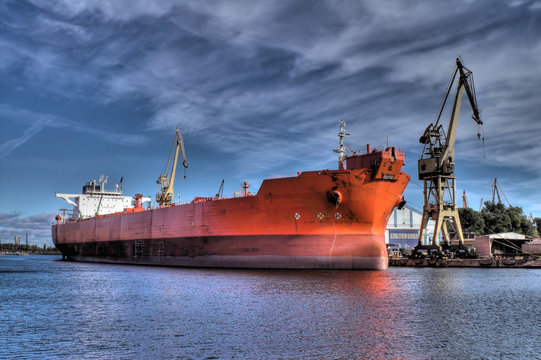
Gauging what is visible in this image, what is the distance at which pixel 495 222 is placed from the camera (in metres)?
→ 57.0

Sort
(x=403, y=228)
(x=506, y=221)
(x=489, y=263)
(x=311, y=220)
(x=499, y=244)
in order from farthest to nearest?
(x=403, y=228)
(x=506, y=221)
(x=499, y=244)
(x=489, y=263)
(x=311, y=220)

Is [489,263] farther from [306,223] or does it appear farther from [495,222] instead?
[495,222]

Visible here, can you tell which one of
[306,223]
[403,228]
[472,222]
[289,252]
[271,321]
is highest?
[472,222]

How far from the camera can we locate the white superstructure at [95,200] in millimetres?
51469

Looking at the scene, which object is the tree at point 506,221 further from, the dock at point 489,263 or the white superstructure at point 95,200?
the white superstructure at point 95,200

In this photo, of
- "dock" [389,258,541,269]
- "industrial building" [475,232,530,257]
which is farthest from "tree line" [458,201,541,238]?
"dock" [389,258,541,269]

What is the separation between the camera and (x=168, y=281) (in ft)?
67.1

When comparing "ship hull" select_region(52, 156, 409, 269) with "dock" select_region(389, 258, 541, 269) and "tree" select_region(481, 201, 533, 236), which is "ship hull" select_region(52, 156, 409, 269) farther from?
"tree" select_region(481, 201, 533, 236)

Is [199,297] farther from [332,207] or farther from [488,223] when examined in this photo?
[488,223]

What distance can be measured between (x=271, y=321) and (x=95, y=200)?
152 ft

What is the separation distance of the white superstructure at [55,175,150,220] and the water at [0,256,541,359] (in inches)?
1377

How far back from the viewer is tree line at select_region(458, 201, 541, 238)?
56.2m

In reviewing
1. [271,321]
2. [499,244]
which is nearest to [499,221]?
[499,244]

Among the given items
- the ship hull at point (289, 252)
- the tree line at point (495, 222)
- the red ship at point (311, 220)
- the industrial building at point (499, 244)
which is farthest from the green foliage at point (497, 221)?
the ship hull at point (289, 252)
